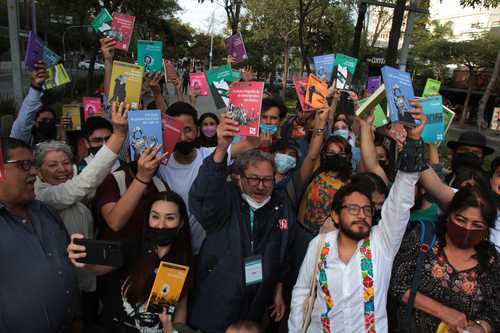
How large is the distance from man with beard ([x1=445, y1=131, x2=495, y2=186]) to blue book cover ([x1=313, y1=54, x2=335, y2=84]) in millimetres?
1455

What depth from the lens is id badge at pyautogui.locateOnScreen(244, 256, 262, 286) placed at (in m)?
2.41

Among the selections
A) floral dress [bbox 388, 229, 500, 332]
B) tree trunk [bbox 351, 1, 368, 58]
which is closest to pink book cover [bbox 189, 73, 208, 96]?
floral dress [bbox 388, 229, 500, 332]

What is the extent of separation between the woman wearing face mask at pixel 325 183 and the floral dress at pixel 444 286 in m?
0.87

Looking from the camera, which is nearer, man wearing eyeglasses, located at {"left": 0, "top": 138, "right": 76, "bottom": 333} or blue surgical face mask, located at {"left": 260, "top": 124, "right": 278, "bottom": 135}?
man wearing eyeglasses, located at {"left": 0, "top": 138, "right": 76, "bottom": 333}

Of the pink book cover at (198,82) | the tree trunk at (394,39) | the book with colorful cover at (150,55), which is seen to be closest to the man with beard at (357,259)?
the book with colorful cover at (150,55)

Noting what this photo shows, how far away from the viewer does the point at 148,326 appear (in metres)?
2.31

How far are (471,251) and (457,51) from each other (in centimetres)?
2346

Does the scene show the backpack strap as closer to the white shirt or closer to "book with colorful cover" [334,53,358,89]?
the white shirt

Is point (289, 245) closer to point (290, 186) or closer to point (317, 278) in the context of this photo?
point (317, 278)

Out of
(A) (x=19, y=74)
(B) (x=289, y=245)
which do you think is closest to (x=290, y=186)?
(B) (x=289, y=245)

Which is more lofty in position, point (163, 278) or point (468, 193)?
point (468, 193)

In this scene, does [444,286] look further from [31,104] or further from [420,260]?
[31,104]

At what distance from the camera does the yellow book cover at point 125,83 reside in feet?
9.68

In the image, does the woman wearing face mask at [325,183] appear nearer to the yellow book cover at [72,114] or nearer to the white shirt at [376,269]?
the white shirt at [376,269]
